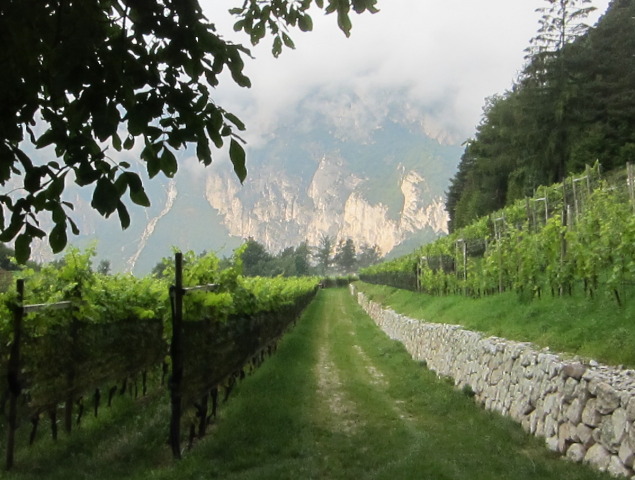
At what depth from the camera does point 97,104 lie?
97.0 inches

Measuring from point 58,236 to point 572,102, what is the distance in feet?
119

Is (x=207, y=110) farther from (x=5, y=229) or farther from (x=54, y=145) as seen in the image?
(x=5, y=229)

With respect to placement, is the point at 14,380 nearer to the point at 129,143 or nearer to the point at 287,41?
the point at 129,143

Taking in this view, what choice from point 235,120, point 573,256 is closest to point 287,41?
point 235,120

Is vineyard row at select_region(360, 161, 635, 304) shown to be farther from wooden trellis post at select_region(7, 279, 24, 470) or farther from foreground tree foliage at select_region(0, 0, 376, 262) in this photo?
wooden trellis post at select_region(7, 279, 24, 470)

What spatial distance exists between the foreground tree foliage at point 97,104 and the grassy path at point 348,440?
11.7 feet

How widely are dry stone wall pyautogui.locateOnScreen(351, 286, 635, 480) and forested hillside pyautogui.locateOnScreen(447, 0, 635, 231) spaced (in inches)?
968

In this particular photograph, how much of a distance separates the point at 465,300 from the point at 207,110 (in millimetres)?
11809

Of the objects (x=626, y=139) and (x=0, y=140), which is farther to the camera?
(x=626, y=139)

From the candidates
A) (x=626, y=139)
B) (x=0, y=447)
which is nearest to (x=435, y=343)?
(x=0, y=447)

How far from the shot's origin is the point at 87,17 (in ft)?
8.80

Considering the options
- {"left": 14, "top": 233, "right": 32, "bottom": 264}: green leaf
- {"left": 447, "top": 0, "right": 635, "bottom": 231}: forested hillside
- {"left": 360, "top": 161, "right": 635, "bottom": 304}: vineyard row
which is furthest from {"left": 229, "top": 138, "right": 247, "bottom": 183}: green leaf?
{"left": 447, "top": 0, "right": 635, "bottom": 231}: forested hillside

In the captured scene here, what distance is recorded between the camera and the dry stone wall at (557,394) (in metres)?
4.76

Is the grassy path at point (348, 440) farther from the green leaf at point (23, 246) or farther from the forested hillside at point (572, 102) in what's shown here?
the forested hillside at point (572, 102)
